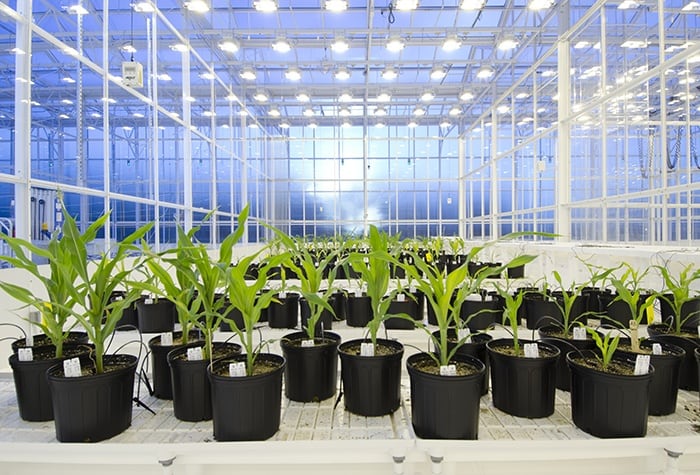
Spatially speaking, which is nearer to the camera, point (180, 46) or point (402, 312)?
point (402, 312)

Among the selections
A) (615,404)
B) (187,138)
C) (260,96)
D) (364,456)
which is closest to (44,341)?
(364,456)

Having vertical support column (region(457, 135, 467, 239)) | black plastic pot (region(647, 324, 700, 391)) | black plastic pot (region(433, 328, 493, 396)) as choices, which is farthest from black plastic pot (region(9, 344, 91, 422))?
vertical support column (region(457, 135, 467, 239))

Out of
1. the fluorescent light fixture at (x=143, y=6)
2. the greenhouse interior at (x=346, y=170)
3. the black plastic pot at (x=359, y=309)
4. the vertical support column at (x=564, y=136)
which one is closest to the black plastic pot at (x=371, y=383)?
the greenhouse interior at (x=346, y=170)

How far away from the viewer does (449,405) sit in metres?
1.18

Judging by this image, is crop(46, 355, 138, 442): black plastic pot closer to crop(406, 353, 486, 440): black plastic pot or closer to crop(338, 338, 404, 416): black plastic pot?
crop(338, 338, 404, 416): black plastic pot

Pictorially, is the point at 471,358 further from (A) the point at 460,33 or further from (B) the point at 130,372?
(A) the point at 460,33

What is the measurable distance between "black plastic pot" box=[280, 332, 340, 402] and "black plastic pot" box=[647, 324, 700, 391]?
1.17 metres

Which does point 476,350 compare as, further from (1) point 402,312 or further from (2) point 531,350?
(1) point 402,312

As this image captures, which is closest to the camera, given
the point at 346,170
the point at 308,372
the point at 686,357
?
the point at 308,372

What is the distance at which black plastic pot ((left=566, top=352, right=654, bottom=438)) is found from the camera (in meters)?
1.18

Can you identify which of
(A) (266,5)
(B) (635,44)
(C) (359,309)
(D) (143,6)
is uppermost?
(A) (266,5)

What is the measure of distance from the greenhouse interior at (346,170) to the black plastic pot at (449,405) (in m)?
0.05

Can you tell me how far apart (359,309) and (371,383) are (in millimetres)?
1179

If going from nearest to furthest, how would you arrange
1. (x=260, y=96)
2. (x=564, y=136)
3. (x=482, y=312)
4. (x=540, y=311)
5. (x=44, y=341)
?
1. (x=44, y=341)
2. (x=482, y=312)
3. (x=540, y=311)
4. (x=564, y=136)
5. (x=260, y=96)
